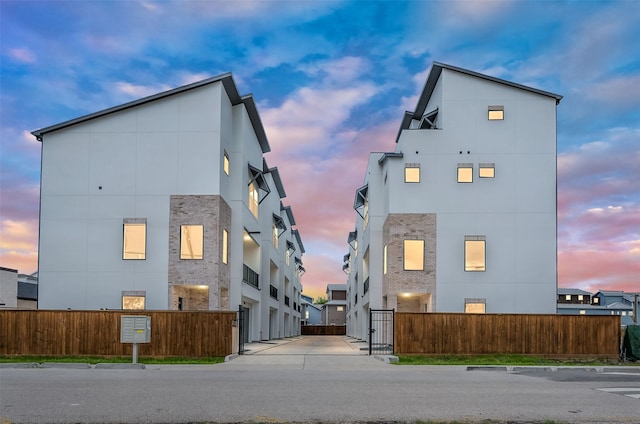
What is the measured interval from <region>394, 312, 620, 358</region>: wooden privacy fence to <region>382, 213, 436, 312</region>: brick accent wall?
7865 millimetres

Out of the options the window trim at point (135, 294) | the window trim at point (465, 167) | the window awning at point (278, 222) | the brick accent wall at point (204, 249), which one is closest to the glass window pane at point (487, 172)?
the window trim at point (465, 167)

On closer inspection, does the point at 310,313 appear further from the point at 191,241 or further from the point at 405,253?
the point at 191,241

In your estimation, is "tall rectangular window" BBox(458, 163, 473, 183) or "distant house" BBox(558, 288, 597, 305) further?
"distant house" BBox(558, 288, 597, 305)

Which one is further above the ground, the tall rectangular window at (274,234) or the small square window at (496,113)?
the small square window at (496,113)

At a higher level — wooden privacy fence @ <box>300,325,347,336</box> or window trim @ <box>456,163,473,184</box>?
window trim @ <box>456,163,473,184</box>

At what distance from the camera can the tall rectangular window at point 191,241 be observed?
29.1 m

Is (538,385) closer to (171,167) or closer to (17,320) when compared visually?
(17,320)

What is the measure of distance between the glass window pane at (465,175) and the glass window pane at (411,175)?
2151 mm

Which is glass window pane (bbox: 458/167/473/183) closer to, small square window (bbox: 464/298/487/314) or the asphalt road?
small square window (bbox: 464/298/487/314)

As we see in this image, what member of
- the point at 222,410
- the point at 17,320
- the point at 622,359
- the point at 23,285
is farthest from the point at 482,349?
the point at 23,285

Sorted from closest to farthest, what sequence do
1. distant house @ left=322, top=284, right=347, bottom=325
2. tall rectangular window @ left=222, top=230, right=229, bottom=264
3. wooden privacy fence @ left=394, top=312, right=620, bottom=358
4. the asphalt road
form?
the asphalt road → wooden privacy fence @ left=394, top=312, right=620, bottom=358 → tall rectangular window @ left=222, top=230, right=229, bottom=264 → distant house @ left=322, top=284, right=347, bottom=325

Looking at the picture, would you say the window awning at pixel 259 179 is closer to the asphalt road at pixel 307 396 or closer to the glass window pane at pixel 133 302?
the glass window pane at pixel 133 302

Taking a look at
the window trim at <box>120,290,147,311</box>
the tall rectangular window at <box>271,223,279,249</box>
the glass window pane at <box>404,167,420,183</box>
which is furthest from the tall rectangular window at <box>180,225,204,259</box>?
the tall rectangular window at <box>271,223,279,249</box>

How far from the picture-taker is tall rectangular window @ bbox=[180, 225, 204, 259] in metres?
29.1
